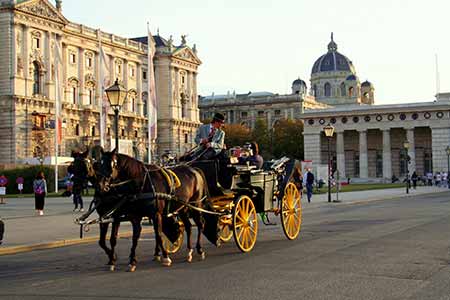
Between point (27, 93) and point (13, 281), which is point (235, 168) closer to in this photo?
point (13, 281)

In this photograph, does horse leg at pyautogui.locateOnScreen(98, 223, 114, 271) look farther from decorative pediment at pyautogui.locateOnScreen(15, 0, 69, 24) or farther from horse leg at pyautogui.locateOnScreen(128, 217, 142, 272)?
decorative pediment at pyautogui.locateOnScreen(15, 0, 69, 24)

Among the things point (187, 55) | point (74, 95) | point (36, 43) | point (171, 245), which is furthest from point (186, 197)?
point (187, 55)

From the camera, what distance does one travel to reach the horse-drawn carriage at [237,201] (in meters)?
13.1

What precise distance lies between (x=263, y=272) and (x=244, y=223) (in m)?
2.69

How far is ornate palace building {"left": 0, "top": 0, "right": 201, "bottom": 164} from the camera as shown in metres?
69.4

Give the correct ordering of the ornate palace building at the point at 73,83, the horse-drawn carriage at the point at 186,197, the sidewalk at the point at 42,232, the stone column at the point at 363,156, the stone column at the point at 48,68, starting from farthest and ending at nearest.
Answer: the stone column at the point at 363,156, the stone column at the point at 48,68, the ornate palace building at the point at 73,83, the sidewalk at the point at 42,232, the horse-drawn carriage at the point at 186,197

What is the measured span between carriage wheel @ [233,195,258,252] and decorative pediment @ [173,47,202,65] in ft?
286

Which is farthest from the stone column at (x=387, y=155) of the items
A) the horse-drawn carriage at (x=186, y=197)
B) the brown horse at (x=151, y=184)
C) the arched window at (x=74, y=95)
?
the brown horse at (x=151, y=184)

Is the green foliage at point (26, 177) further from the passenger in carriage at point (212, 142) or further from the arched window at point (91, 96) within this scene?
the passenger in carriage at point (212, 142)

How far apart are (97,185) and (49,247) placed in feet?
18.9

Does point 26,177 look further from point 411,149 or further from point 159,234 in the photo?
point 411,149

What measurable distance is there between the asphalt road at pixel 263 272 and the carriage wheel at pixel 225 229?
435 millimetres

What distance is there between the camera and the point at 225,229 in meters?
15.3

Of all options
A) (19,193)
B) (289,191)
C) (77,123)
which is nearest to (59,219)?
(289,191)
